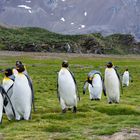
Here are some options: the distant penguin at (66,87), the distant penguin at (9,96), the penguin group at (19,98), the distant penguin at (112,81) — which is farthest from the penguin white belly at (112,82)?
the penguin group at (19,98)

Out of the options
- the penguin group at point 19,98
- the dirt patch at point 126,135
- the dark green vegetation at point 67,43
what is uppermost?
the dark green vegetation at point 67,43

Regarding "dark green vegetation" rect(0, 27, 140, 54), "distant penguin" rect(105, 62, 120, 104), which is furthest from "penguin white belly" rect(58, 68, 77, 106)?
"dark green vegetation" rect(0, 27, 140, 54)

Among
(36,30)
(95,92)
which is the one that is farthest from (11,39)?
(95,92)

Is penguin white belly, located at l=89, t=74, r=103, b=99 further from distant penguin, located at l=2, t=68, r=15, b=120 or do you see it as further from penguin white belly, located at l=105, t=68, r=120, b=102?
distant penguin, located at l=2, t=68, r=15, b=120

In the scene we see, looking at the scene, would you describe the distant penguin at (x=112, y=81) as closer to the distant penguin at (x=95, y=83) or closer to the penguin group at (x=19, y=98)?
the distant penguin at (x=95, y=83)

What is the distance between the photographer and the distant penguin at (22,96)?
12328 millimetres

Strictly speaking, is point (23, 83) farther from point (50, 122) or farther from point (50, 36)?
point (50, 36)

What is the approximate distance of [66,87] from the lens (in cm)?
1376

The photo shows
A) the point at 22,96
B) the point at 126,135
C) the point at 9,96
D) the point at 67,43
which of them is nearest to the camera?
the point at 126,135

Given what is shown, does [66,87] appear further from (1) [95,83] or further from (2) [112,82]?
(1) [95,83]

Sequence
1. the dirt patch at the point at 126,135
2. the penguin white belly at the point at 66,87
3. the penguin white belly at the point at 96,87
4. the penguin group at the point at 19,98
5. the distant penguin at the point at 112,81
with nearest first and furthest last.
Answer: the dirt patch at the point at 126,135
the penguin group at the point at 19,98
the penguin white belly at the point at 66,87
the distant penguin at the point at 112,81
the penguin white belly at the point at 96,87

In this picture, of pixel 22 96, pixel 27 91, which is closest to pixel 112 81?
pixel 27 91

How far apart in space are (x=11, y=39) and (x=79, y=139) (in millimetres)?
106270

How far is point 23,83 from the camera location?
40.6ft
